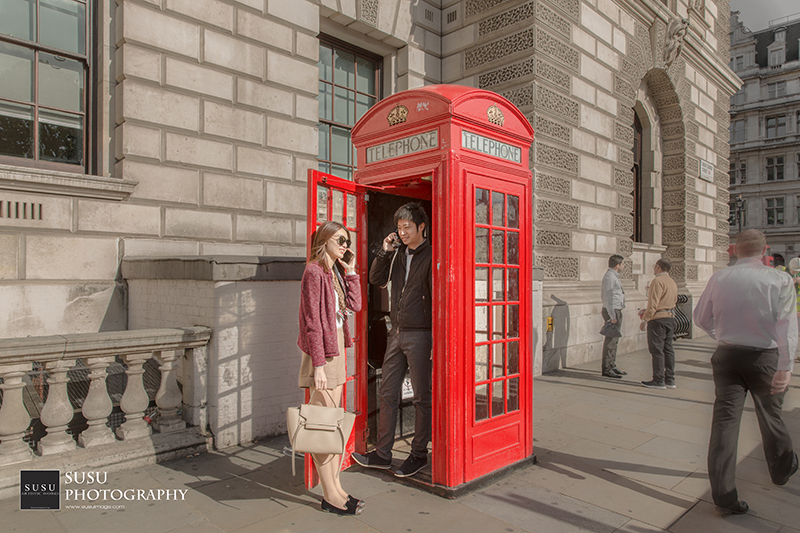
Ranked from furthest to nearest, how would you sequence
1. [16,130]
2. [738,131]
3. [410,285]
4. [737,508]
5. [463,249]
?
1. [738,131]
2. [16,130]
3. [410,285]
4. [463,249]
5. [737,508]

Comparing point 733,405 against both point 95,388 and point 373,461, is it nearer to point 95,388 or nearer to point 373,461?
point 373,461

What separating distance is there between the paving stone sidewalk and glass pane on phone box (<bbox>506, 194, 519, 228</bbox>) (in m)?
2.02

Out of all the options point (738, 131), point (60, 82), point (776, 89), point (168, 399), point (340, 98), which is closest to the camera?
point (168, 399)

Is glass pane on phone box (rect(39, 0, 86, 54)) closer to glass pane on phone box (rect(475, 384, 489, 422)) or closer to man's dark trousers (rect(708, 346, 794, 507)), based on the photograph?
glass pane on phone box (rect(475, 384, 489, 422))

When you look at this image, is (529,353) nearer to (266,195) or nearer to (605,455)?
(605,455)

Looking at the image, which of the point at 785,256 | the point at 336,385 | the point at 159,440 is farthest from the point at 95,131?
the point at 785,256

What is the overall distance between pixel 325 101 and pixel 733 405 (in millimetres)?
6868

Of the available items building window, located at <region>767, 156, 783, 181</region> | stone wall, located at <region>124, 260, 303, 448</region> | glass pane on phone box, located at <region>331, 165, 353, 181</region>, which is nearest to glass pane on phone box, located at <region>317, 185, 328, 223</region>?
stone wall, located at <region>124, 260, 303, 448</region>

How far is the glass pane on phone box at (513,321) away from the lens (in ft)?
13.6

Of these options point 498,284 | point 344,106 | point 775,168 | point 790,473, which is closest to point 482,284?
point 498,284

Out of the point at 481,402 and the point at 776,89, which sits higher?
the point at 776,89

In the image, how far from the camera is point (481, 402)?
394cm

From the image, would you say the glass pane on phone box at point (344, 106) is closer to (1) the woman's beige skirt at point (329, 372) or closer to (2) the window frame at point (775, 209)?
(1) the woman's beige skirt at point (329, 372)

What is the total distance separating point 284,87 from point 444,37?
402 centimetres
